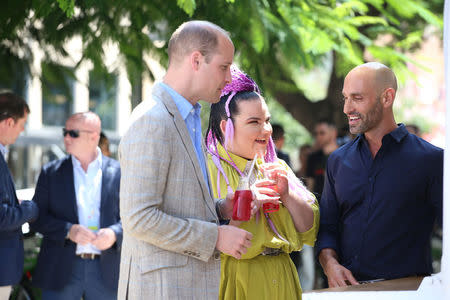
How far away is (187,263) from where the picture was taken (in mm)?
2553

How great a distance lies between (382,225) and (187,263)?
111 cm

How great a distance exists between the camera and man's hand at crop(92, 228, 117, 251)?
189 inches

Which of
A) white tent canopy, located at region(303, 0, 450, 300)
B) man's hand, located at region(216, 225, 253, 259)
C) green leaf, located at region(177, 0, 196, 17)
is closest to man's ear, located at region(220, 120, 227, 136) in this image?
man's hand, located at region(216, 225, 253, 259)

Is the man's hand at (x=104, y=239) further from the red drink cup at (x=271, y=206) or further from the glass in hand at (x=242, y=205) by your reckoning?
the glass in hand at (x=242, y=205)

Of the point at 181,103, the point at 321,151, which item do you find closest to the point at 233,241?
the point at 181,103

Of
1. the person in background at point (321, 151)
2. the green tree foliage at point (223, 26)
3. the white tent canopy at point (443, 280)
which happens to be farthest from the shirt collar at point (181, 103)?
the person in background at point (321, 151)

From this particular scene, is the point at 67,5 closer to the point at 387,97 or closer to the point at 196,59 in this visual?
the point at 196,59

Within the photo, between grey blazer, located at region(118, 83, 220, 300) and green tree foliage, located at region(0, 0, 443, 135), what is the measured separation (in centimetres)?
222

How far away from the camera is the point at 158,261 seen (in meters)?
2.51

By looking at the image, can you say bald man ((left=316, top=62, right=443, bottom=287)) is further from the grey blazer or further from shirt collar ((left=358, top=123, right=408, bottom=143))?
the grey blazer

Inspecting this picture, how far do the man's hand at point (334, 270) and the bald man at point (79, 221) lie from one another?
207 centimetres

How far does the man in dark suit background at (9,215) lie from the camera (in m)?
4.37

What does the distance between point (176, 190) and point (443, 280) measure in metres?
1.03

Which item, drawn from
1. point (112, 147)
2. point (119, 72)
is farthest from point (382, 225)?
point (112, 147)
